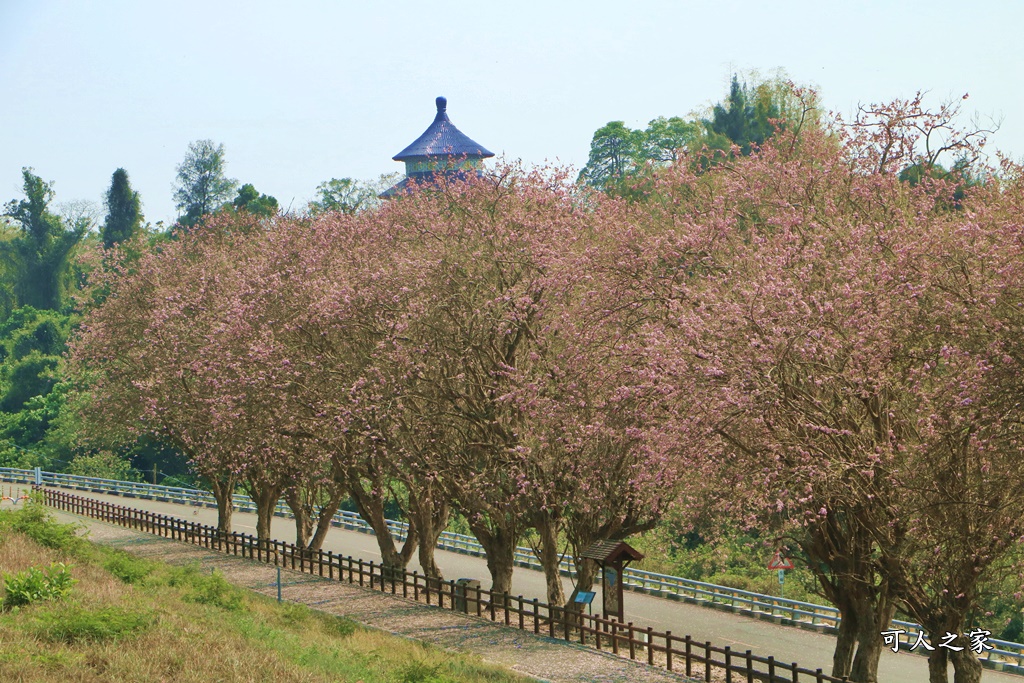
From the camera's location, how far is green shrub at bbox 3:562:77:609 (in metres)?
20.0

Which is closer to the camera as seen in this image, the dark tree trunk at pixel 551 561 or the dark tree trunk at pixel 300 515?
Answer: the dark tree trunk at pixel 551 561

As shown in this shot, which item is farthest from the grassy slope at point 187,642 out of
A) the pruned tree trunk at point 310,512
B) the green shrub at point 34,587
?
the pruned tree trunk at point 310,512

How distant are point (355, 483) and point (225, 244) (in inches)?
635

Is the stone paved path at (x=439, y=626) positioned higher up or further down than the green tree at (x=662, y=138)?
further down

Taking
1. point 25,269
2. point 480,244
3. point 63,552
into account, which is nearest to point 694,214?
point 480,244

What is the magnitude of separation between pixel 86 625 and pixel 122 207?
99.1 meters

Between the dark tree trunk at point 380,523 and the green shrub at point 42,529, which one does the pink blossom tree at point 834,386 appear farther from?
the green shrub at point 42,529

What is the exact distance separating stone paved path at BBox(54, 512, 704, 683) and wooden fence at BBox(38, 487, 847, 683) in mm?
426

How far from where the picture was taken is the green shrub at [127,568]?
28.1m

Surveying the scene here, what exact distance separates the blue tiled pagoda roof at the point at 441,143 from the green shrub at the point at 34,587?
75.2 meters

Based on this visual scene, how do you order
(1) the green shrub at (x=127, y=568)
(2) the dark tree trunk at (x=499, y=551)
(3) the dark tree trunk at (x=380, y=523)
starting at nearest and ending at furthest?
(1) the green shrub at (x=127, y=568)
(2) the dark tree trunk at (x=499, y=551)
(3) the dark tree trunk at (x=380, y=523)

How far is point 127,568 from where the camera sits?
28.9 meters

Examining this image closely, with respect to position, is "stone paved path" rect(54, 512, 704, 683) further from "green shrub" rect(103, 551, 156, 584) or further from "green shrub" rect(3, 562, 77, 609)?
"green shrub" rect(3, 562, 77, 609)

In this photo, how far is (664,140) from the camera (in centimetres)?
10281
